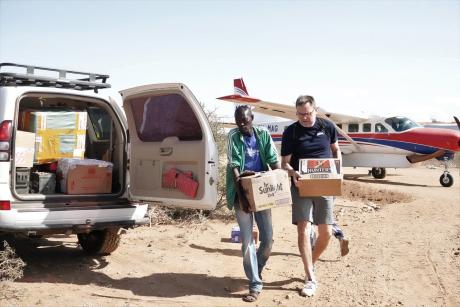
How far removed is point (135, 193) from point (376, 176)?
1654 centimetres

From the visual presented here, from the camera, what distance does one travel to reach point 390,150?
19.4m

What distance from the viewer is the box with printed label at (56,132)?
5699 mm

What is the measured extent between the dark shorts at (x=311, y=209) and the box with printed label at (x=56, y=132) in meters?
2.79

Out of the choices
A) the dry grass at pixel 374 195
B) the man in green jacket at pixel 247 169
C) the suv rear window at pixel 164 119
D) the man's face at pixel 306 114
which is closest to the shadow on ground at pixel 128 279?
the man in green jacket at pixel 247 169

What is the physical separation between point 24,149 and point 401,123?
55.5ft

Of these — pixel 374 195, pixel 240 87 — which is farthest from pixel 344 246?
pixel 240 87

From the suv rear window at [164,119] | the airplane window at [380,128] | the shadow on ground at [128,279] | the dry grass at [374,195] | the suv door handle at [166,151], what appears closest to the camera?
the shadow on ground at [128,279]

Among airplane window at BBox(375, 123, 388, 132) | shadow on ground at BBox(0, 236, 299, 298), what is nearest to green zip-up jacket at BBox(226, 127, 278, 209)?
shadow on ground at BBox(0, 236, 299, 298)

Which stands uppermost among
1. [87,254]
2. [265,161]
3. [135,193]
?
[265,161]

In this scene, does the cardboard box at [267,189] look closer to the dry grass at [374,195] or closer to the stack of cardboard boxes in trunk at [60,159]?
the stack of cardboard boxes in trunk at [60,159]

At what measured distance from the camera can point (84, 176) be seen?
5.69 m

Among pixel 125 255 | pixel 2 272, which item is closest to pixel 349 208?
pixel 125 255

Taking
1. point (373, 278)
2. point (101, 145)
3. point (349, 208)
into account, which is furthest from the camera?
point (349, 208)

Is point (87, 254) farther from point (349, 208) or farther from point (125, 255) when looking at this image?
point (349, 208)
